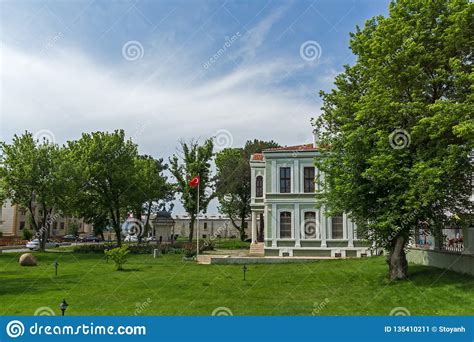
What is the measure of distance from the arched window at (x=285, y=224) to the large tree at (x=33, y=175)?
68.3 ft

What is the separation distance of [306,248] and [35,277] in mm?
17261

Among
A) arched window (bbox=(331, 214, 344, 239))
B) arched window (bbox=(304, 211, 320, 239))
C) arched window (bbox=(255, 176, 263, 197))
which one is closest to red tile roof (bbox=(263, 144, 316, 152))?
arched window (bbox=(255, 176, 263, 197))

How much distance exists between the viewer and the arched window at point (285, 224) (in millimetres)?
29625

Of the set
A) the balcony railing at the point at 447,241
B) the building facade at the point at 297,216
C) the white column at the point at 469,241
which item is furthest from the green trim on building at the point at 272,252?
the white column at the point at 469,241

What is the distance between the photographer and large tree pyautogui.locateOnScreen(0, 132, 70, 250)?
3709 cm

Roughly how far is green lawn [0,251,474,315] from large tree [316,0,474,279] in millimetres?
2268

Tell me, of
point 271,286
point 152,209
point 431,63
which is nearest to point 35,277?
point 271,286

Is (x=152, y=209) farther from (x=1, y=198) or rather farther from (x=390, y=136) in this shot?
(x=390, y=136)

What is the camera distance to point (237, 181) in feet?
166

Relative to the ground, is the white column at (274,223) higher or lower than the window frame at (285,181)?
lower

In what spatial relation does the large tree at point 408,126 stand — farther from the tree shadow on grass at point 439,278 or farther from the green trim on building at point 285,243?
the green trim on building at point 285,243

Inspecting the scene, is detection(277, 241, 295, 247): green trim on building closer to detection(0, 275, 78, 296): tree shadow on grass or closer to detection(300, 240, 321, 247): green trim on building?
→ detection(300, 240, 321, 247): green trim on building

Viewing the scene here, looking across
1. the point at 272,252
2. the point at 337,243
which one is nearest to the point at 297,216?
the point at 272,252

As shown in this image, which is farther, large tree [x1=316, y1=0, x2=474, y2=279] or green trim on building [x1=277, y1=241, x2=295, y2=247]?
green trim on building [x1=277, y1=241, x2=295, y2=247]
